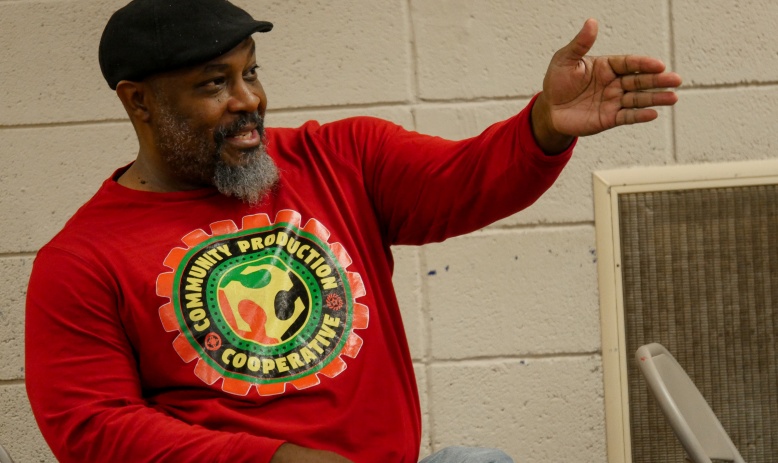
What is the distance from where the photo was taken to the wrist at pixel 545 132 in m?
1.45

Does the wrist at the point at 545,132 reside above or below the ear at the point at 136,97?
below

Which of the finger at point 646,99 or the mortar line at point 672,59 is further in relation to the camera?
the mortar line at point 672,59

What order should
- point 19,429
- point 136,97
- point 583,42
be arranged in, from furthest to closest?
1. point 19,429
2. point 136,97
3. point 583,42

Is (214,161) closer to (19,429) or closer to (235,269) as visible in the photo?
(235,269)

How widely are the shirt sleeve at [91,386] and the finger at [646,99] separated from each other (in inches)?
28.7

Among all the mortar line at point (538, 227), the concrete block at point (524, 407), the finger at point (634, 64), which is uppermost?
the finger at point (634, 64)

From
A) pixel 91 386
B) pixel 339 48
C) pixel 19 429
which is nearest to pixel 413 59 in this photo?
pixel 339 48

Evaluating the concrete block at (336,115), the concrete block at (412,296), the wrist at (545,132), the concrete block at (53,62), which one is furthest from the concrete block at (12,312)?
the wrist at (545,132)

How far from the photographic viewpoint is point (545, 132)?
A: 1.46m

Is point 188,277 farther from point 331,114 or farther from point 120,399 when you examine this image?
point 331,114

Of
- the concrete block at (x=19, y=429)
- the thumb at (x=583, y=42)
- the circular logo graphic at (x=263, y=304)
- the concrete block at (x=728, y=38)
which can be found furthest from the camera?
the concrete block at (x=19, y=429)

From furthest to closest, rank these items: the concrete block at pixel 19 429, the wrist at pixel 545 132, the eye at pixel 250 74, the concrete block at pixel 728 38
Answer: the concrete block at pixel 19 429 < the concrete block at pixel 728 38 < the eye at pixel 250 74 < the wrist at pixel 545 132

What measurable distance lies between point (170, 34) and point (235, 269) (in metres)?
0.41

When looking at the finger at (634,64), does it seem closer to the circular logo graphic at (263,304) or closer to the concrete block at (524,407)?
the circular logo graphic at (263,304)
